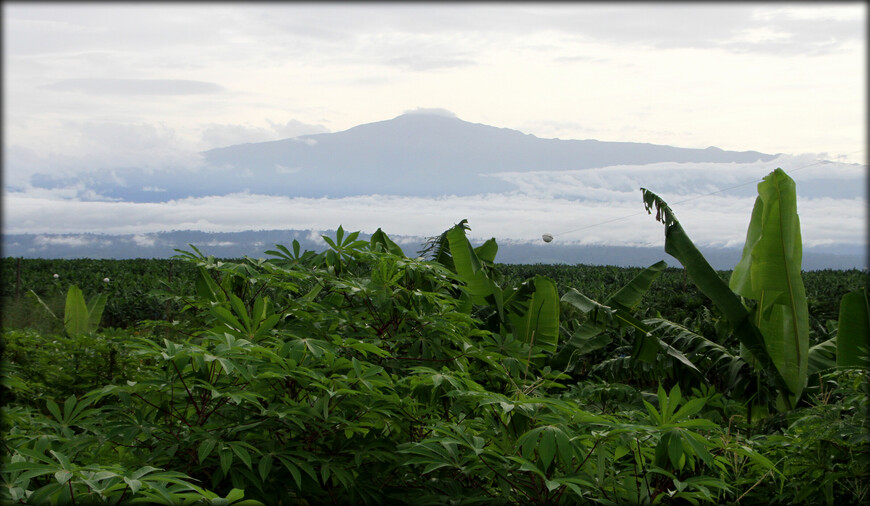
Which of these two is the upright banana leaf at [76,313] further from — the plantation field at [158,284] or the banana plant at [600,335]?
the banana plant at [600,335]

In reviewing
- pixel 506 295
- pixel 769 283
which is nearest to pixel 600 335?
pixel 506 295

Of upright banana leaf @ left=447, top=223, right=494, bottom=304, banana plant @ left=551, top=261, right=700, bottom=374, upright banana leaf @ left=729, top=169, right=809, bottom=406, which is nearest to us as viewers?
upright banana leaf @ left=729, top=169, right=809, bottom=406

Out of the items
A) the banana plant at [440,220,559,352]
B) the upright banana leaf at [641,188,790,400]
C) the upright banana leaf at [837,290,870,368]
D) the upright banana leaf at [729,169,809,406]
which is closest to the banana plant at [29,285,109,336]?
the banana plant at [440,220,559,352]

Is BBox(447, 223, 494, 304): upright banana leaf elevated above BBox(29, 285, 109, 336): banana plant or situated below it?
above

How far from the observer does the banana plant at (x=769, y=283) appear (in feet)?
20.6

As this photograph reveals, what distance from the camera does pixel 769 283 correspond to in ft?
20.7

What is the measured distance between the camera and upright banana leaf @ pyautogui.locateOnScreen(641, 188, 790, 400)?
22.5 feet

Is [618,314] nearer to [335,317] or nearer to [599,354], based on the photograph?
[599,354]

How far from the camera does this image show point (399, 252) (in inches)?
225

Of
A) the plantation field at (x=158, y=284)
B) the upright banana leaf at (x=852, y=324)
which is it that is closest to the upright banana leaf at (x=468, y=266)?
the plantation field at (x=158, y=284)

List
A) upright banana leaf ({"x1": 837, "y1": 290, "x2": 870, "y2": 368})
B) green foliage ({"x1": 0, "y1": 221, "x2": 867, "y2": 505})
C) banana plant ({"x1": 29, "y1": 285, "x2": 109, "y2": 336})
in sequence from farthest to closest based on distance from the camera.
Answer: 1. banana plant ({"x1": 29, "y1": 285, "x2": 109, "y2": 336})
2. upright banana leaf ({"x1": 837, "y1": 290, "x2": 870, "y2": 368})
3. green foliage ({"x1": 0, "y1": 221, "x2": 867, "y2": 505})

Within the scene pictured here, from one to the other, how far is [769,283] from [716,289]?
72cm

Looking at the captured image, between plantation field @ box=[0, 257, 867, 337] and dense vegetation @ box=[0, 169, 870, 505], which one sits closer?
dense vegetation @ box=[0, 169, 870, 505]

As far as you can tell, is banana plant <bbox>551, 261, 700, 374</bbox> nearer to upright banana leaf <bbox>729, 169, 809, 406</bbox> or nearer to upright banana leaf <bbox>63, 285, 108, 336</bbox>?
upright banana leaf <bbox>729, 169, 809, 406</bbox>
